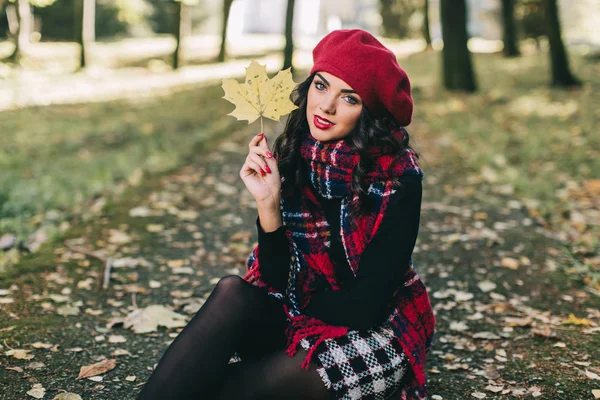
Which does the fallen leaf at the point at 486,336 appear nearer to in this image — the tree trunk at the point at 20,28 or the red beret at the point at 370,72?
the red beret at the point at 370,72

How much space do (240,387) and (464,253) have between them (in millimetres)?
2609

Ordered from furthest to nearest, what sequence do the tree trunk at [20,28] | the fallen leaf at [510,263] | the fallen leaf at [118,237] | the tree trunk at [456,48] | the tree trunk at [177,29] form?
the tree trunk at [177,29] → the tree trunk at [20,28] → the tree trunk at [456,48] → the fallen leaf at [118,237] → the fallen leaf at [510,263]

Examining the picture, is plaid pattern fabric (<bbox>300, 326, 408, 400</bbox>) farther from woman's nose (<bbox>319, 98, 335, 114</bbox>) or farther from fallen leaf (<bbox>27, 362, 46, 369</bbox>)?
fallen leaf (<bbox>27, 362, 46, 369</bbox>)

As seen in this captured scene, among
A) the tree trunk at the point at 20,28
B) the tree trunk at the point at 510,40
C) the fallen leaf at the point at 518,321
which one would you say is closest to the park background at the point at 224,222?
the fallen leaf at the point at 518,321

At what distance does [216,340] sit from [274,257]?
420 millimetres

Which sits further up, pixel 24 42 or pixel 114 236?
pixel 114 236

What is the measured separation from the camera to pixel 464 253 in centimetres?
426

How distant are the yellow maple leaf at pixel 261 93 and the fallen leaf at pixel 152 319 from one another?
53.7 inches

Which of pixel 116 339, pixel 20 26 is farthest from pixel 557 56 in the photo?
pixel 20 26

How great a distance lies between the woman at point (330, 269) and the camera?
80.2 inches

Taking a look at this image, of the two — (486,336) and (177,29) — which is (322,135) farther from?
(177,29)

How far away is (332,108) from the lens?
88.2 inches

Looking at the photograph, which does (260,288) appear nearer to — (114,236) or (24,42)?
(114,236)

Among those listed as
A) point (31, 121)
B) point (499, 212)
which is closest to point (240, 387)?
point (499, 212)
